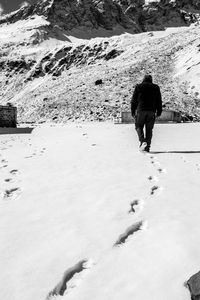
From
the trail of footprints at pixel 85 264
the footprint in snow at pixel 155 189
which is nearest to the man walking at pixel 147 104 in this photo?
the footprint in snow at pixel 155 189

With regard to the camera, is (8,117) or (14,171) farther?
(8,117)

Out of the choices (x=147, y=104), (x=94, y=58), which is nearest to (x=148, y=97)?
(x=147, y=104)

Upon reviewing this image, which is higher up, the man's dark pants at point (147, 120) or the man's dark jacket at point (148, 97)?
the man's dark jacket at point (148, 97)

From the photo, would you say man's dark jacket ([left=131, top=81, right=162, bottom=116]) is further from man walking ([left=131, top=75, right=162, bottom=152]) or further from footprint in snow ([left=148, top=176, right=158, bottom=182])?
footprint in snow ([left=148, top=176, right=158, bottom=182])

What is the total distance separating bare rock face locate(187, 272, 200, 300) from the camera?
111 inches

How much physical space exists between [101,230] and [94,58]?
71.6 metres

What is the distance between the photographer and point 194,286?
293cm

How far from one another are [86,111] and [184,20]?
167 metres

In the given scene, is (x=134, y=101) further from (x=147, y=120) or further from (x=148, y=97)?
(x=147, y=120)

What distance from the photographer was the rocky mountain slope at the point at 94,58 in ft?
120

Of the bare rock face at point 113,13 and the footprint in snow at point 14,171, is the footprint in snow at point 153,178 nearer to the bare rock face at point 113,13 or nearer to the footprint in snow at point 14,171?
the footprint in snow at point 14,171

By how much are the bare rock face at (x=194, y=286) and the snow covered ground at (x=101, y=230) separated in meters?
0.07

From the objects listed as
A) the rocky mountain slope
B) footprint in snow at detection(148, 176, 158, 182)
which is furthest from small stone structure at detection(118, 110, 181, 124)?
footprint in snow at detection(148, 176, 158, 182)

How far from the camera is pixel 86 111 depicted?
33.8 m
